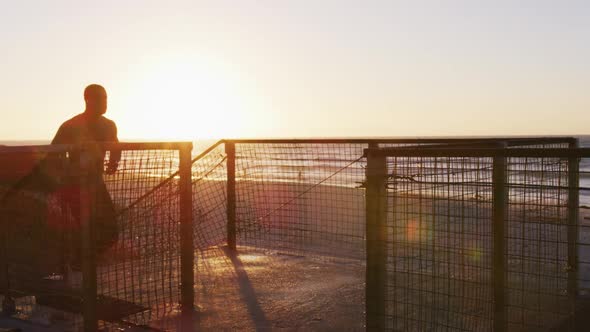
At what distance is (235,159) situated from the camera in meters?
8.95

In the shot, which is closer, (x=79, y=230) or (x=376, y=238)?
(x=376, y=238)

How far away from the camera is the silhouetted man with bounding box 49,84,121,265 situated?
4969 millimetres

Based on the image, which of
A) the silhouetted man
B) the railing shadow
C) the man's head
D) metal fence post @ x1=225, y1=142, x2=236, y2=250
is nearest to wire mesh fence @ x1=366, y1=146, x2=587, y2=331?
the railing shadow

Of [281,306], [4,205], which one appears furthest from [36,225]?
[281,306]

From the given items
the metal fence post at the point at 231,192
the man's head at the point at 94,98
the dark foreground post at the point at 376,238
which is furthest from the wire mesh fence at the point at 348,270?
the metal fence post at the point at 231,192

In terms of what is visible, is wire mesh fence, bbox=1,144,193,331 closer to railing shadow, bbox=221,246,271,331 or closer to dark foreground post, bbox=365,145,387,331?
railing shadow, bbox=221,246,271,331

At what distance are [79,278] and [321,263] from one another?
280 cm

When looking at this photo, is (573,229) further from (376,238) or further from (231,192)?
(231,192)

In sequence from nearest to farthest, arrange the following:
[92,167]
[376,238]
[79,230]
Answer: [376,238]
[92,167]
[79,230]

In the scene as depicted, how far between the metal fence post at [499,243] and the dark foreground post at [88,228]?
2.91 m

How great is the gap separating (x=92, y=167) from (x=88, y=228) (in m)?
0.46

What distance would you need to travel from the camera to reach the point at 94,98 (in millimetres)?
6203

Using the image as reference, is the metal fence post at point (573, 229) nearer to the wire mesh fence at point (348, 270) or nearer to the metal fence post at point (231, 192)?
the wire mesh fence at point (348, 270)

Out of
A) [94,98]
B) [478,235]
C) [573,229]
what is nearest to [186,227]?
[94,98]
